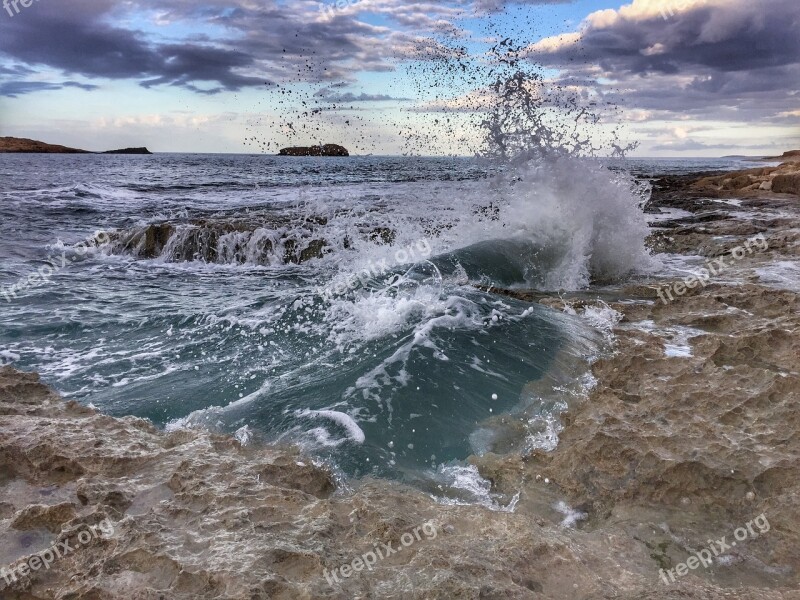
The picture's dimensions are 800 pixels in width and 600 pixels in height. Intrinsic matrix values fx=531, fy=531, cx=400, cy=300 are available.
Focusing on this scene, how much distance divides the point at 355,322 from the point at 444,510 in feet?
11.3

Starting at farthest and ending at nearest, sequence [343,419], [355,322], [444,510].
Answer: [355,322] < [343,419] < [444,510]

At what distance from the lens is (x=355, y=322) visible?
20.4 feet

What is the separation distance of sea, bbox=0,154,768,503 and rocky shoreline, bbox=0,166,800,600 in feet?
1.12

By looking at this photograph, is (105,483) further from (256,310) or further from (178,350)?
(256,310)

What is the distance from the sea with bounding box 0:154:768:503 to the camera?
13.7 feet

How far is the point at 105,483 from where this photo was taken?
3107 mm

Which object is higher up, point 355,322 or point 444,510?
point 355,322

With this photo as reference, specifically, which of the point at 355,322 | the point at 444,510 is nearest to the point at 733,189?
the point at 355,322

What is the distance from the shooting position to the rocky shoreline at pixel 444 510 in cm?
238

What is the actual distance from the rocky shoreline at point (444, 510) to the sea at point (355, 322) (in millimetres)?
340

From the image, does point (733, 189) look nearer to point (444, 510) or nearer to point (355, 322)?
point (355, 322)

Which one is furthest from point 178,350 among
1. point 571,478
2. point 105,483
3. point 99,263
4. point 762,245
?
point 762,245

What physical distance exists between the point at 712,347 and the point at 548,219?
5.98 m

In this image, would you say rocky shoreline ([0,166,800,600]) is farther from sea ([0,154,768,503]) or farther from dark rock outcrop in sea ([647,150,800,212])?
dark rock outcrop in sea ([647,150,800,212])
